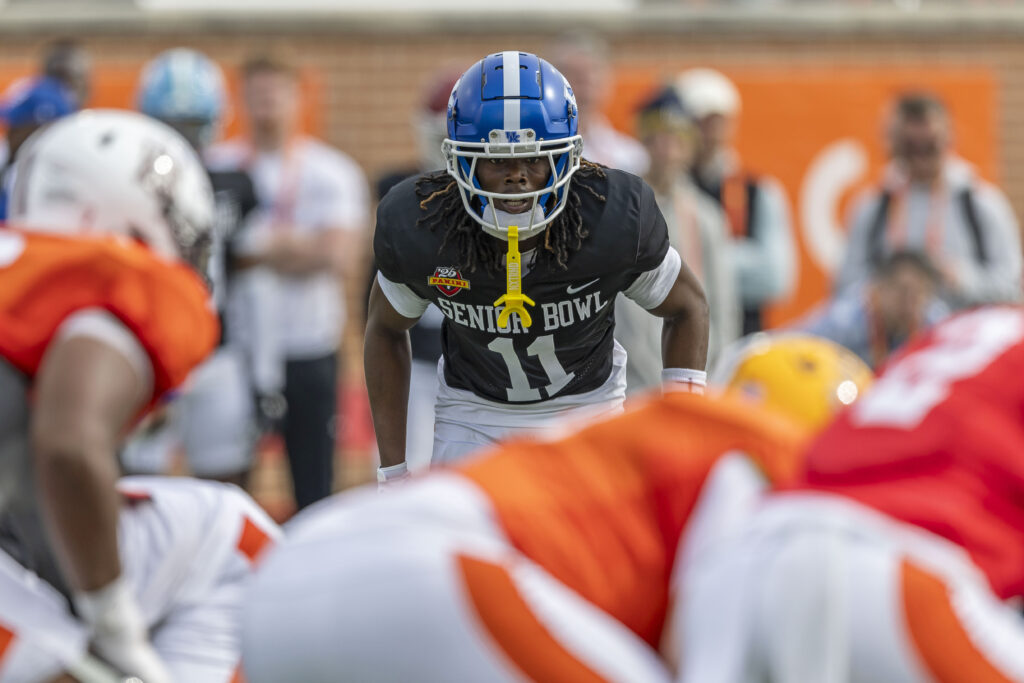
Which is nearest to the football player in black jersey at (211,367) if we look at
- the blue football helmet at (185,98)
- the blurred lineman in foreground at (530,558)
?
the blue football helmet at (185,98)

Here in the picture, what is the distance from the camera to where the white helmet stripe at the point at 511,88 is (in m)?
3.70

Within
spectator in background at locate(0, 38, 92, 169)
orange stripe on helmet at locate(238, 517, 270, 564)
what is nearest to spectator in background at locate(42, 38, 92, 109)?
spectator in background at locate(0, 38, 92, 169)

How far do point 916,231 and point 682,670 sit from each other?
452 centimetres

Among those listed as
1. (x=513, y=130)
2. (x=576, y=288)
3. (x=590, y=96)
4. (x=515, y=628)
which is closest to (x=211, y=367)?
(x=590, y=96)

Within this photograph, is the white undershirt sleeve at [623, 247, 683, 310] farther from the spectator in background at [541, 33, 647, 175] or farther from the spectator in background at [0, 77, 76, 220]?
the spectator in background at [541, 33, 647, 175]

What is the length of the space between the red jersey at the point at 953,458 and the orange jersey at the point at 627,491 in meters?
0.14

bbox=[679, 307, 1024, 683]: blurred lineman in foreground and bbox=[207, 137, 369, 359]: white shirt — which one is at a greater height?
bbox=[679, 307, 1024, 683]: blurred lineman in foreground

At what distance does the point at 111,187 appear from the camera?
3.24m

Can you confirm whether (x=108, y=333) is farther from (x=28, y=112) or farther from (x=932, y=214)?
(x=932, y=214)

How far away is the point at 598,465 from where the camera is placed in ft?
8.47

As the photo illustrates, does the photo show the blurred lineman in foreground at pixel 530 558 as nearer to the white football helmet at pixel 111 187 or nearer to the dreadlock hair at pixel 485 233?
the white football helmet at pixel 111 187

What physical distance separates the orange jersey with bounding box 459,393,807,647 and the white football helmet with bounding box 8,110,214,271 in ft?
3.34

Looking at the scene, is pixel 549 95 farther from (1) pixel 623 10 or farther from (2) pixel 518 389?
(1) pixel 623 10

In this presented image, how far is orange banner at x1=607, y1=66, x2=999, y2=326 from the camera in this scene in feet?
28.9
